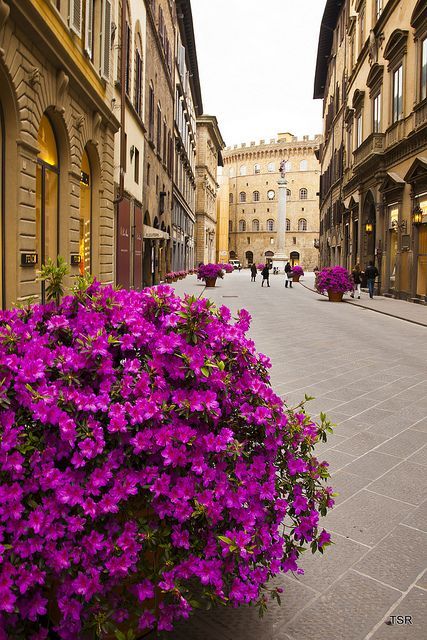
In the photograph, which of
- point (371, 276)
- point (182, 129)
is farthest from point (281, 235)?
point (371, 276)

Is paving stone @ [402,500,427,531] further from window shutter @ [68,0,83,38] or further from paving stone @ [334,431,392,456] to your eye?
window shutter @ [68,0,83,38]

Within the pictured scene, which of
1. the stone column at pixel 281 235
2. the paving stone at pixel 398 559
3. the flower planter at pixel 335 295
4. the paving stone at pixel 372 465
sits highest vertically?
the stone column at pixel 281 235

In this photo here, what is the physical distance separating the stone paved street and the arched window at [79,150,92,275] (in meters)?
7.29

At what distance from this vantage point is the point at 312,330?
44.1ft

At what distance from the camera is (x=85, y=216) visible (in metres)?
15.4

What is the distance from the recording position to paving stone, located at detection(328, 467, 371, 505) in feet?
13.1

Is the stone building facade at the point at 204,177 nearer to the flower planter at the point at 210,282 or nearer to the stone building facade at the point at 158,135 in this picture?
the stone building facade at the point at 158,135

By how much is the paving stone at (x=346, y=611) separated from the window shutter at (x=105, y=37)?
48.1 ft

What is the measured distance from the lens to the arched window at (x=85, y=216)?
584 inches

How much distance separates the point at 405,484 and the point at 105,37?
46.9ft

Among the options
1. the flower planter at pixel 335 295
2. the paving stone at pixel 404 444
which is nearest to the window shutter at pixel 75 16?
the paving stone at pixel 404 444

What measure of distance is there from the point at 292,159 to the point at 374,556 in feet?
324

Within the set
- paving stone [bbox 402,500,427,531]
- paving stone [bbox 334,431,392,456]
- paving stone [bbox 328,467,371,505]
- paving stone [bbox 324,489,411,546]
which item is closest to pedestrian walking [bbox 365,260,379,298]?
paving stone [bbox 334,431,392,456]

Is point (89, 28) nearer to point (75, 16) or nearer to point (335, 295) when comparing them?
point (75, 16)
